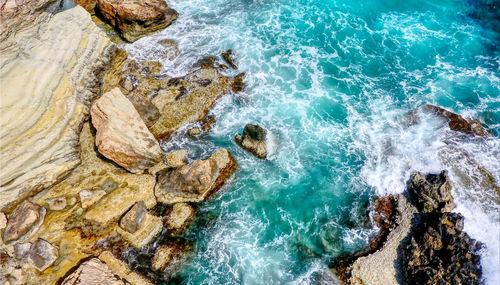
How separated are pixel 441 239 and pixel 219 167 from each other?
16.7 meters

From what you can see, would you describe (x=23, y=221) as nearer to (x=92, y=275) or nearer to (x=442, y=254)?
(x=92, y=275)

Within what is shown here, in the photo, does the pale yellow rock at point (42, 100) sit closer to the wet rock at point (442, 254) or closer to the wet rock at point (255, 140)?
the wet rock at point (255, 140)

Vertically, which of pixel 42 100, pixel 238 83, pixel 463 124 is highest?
pixel 42 100

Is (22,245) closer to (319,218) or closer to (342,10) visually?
(319,218)

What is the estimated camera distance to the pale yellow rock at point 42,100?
18688mm

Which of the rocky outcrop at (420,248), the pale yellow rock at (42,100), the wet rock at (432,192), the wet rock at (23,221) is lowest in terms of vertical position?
the rocky outcrop at (420,248)

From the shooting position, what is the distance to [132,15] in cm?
3075

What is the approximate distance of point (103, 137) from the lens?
20.8 metres

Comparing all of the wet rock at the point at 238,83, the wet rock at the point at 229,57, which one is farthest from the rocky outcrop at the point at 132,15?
the wet rock at the point at 238,83

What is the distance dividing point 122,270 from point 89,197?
5.98m

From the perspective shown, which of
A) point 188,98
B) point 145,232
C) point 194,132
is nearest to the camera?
point 145,232

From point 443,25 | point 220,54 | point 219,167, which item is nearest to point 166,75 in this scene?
point 220,54

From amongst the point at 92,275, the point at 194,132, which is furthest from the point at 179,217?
the point at 194,132

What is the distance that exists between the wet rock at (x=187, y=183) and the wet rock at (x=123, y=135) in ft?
6.72
